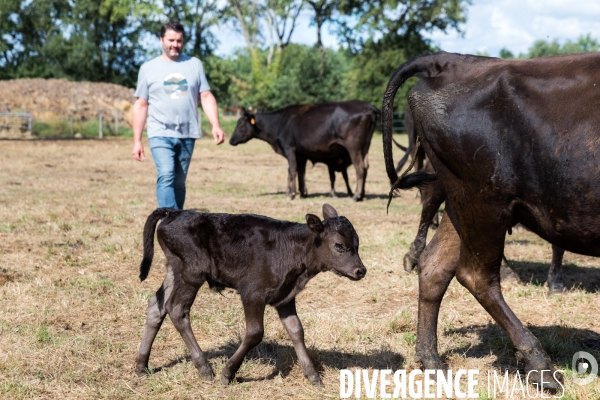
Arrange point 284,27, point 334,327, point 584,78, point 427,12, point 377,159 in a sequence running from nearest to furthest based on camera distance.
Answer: point 584,78, point 334,327, point 377,159, point 427,12, point 284,27

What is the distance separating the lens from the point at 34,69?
5759 centimetres

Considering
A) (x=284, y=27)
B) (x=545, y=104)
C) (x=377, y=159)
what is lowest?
(x=377, y=159)

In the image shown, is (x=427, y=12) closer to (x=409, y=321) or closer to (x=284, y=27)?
(x=284, y=27)

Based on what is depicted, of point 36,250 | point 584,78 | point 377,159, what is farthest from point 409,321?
point 377,159

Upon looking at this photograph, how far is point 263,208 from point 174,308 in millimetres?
7643

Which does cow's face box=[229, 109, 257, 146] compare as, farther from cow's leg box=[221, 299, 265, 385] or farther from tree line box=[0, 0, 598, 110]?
tree line box=[0, 0, 598, 110]

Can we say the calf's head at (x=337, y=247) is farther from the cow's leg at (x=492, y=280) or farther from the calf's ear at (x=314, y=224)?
the cow's leg at (x=492, y=280)

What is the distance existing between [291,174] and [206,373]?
33.2ft

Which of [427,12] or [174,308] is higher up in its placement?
[427,12]

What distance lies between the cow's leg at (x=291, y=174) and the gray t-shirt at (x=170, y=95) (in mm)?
6871

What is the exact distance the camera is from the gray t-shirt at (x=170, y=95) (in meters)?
6.61

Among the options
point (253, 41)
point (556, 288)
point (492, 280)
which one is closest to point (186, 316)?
point (492, 280)

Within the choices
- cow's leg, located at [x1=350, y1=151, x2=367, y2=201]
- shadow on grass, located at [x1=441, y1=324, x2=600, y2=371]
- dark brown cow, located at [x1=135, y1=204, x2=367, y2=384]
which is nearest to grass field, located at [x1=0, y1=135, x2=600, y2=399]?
shadow on grass, located at [x1=441, y1=324, x2=600, y2=371]

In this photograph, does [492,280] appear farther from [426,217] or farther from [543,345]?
[426,217]
